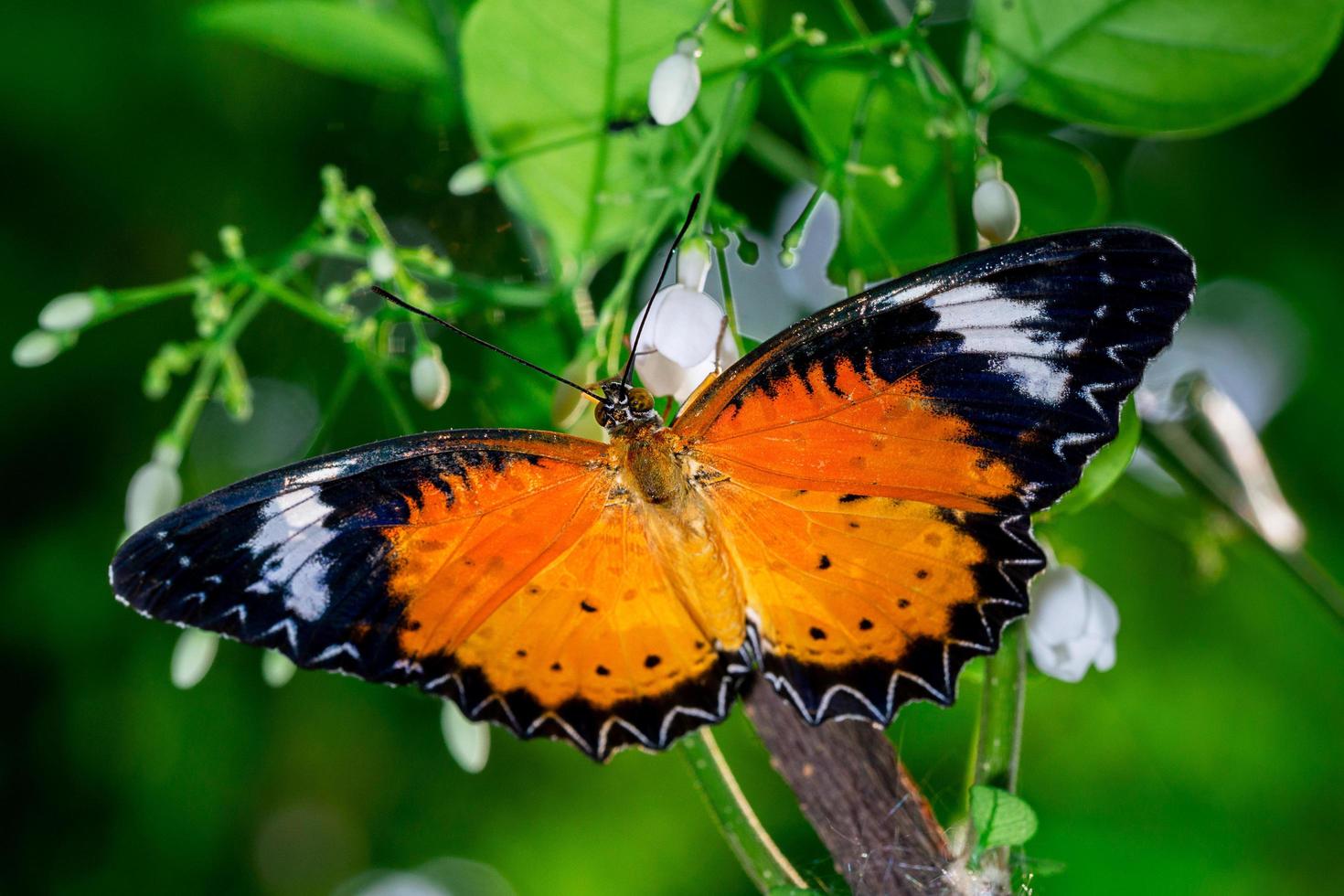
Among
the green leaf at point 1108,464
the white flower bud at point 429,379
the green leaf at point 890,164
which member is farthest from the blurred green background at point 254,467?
the green leaf at point 1108,464

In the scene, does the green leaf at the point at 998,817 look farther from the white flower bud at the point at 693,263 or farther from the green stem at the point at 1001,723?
the white flower bud at the point at 693,263

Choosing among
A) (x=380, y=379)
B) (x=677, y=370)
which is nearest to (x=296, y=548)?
(x=380, y=379)

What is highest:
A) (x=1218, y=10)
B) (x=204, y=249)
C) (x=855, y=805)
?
(x=204, y=249)

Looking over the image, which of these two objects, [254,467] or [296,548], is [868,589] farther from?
[254,467]

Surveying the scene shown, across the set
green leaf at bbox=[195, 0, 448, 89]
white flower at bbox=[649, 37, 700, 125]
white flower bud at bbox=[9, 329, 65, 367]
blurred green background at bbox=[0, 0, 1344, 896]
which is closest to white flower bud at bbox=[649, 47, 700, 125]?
white flower at bbox=[649, 37, 700, 125]

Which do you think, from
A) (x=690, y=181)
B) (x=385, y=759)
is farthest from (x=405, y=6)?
(x=385, y=759)

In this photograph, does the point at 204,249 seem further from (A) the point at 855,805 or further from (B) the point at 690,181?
(A) the point at 855,805

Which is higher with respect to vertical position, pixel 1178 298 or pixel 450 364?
pixel 450 364

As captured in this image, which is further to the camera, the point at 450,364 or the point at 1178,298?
the point at 450,364
